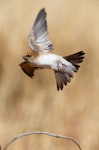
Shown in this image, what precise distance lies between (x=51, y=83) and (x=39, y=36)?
251 millimetres

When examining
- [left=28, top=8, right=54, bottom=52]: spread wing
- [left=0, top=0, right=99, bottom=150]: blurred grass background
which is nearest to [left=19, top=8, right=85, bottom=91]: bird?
[left=28, top=8, right=54, bottom=52]: spread wing

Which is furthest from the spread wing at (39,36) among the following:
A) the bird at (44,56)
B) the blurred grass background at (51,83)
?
the blurred grass background at (51,83)

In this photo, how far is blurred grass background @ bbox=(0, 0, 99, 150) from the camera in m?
1.22

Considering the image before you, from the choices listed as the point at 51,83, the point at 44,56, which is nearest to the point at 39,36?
the point at 44,56

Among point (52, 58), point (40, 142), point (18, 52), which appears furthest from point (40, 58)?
point (40, 142)

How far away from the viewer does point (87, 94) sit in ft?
4.10

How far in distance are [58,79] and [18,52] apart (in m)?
0.21

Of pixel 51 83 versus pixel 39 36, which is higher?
pixel 39 36

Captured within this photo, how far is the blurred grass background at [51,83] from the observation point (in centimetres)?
122

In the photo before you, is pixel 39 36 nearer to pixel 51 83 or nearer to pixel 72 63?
pixel 72 63

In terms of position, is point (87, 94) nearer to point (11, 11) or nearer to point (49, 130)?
point (49, 130)

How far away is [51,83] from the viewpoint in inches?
48.9

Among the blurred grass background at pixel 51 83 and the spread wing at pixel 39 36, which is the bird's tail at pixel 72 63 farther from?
the blurred grass background at pixel 51 83

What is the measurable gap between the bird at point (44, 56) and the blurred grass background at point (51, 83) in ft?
0.59
